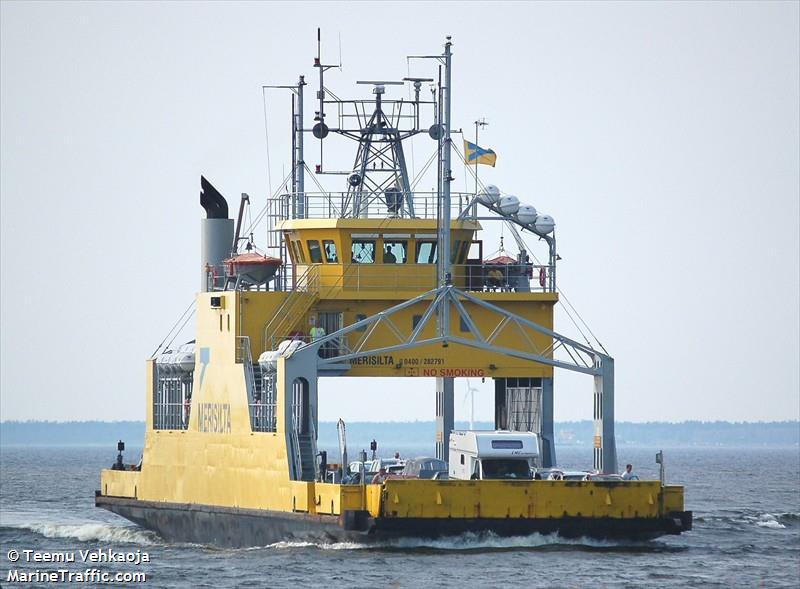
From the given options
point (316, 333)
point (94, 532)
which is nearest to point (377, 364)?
point (316, 333)

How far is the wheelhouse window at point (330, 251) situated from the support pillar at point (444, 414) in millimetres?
6272

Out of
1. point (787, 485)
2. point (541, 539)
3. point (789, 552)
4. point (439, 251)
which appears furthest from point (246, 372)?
point (787, 485)

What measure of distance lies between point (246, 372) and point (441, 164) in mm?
6700

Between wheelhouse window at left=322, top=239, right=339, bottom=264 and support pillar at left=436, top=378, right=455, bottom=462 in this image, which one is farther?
support pillar at left=436, top=378, right=455, bottom=462

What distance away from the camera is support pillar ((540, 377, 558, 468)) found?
156 ft

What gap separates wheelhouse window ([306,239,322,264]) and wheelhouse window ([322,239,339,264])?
0.66 ft

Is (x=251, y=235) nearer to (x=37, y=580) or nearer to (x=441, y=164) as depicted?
(x=441, y=164)

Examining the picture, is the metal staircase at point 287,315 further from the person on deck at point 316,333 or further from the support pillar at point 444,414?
the support pillar at point 444,414

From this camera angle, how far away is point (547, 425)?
157 ft

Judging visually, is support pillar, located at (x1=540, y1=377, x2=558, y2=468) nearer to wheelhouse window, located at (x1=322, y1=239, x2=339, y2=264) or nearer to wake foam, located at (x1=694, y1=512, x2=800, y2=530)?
wheelhouse window, located at (x1=322, y1=239, x2=339, y2=264)

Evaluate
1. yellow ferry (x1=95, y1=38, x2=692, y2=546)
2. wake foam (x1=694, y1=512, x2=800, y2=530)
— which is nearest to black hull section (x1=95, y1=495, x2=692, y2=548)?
yellow ferry (x1=95, y1=38, x2=692, y2=546)

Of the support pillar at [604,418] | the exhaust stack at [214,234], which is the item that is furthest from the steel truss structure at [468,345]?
the exhaust stack at [214,234]

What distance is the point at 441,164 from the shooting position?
149 feet

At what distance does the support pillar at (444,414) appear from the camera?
172ft
